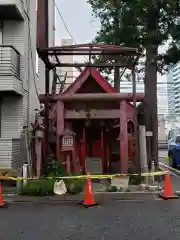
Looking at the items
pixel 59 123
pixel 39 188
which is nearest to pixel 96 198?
pixel 39 188

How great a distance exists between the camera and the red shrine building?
13289 mm

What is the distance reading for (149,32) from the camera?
47.5ft

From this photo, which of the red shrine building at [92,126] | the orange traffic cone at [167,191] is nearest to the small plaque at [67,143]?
the red shrine building at [92,126]

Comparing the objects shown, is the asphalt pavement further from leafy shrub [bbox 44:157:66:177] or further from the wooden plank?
the wooden plank

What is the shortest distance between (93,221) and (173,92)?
38.7m

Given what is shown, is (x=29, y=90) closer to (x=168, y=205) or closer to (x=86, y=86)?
(x=86, y=86)

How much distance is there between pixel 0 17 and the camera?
43.9 ft

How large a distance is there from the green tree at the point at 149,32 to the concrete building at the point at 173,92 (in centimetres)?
1608

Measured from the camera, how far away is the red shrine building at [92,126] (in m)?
13.3

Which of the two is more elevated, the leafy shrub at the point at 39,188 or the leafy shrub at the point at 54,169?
the leafy shrub at the point at 54,169

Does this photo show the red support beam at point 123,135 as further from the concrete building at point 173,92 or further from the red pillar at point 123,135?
the concrete building at point 173,92

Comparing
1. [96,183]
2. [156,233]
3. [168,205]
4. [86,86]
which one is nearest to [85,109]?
[86,86]

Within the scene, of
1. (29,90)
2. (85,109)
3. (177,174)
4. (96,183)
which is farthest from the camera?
(177,174)

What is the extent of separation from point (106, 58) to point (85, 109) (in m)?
5.23
